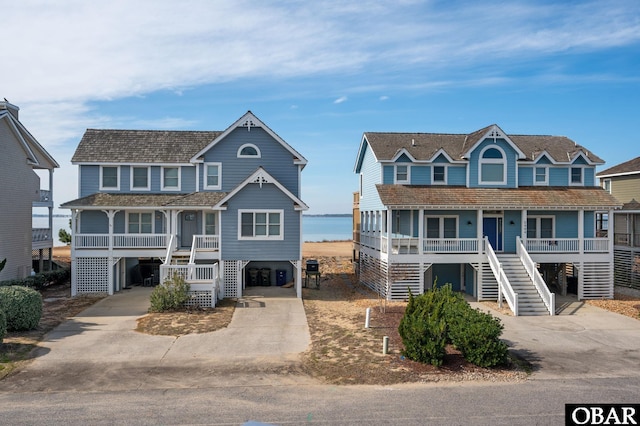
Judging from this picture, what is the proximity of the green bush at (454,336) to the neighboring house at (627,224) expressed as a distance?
2105 centimetres

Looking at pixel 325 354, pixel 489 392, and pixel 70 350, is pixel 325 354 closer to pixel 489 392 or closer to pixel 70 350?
pixel 489 392

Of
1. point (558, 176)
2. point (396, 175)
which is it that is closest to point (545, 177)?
point (558, 176)

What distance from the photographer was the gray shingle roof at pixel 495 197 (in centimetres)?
2478

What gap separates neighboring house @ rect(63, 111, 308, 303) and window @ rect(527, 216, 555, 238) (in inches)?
524

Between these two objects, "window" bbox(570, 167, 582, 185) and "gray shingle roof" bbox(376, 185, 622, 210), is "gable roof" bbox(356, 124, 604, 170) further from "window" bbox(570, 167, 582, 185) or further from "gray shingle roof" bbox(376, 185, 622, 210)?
"gray shingle roof" bbox(376, 185, 622, 210)

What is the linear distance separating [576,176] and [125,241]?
2605 centimetres

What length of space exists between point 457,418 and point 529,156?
21106 millimetres

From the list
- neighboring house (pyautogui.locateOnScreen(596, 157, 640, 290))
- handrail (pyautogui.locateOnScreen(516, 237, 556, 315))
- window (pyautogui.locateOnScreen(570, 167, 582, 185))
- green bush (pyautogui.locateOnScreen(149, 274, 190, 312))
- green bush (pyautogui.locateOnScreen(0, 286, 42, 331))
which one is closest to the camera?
green bush (pyautogui.locateOnScreen(0, 286, 42, 331))

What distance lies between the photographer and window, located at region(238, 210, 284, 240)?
2506cm

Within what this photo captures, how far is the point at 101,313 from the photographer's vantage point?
2098 cm

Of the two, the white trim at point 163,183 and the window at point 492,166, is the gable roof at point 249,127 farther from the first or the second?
the window at point 492,166

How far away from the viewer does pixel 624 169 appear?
33250 millimetres

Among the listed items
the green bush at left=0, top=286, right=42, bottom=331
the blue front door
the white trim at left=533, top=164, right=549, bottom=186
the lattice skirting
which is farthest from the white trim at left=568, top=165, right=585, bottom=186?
the green bush at left=0, top=286, right=42, bottom=331

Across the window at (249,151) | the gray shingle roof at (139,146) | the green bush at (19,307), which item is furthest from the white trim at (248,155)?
the green bush at (19,307)
